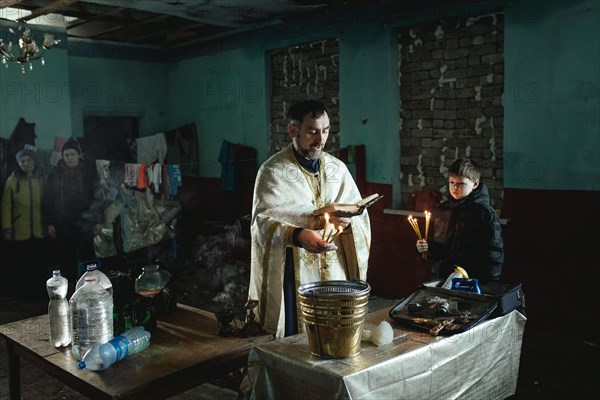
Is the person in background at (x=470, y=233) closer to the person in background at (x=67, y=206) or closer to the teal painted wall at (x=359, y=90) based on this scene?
the teal painted wall at (x=359, y=90)

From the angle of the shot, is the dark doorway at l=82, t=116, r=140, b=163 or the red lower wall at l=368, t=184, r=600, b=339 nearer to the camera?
the red lower wall at l=368, t=184, r=600, b=339

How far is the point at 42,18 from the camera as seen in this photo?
905cm

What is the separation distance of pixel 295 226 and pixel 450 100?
13.3 ft

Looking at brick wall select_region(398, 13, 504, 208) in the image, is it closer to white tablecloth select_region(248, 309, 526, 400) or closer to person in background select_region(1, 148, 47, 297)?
white tablecloth select_region(248, 309, 526, 400)

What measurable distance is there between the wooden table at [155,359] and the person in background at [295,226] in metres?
0.43

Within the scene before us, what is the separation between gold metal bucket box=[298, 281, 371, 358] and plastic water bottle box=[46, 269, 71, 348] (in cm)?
139

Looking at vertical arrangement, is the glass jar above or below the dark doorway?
below

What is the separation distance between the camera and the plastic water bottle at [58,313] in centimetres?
308

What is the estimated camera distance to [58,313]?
3.09 metres

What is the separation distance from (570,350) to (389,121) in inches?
134

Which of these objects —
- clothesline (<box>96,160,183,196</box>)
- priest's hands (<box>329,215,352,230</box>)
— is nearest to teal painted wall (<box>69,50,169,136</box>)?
clothesline (<box>96,160,183,196</box>)

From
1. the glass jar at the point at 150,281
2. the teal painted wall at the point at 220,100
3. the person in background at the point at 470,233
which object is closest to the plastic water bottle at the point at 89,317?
the glass jar at the point at 150,281

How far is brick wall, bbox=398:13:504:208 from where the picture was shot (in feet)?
21.2

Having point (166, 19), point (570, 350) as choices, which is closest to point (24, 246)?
point (166, 19)
